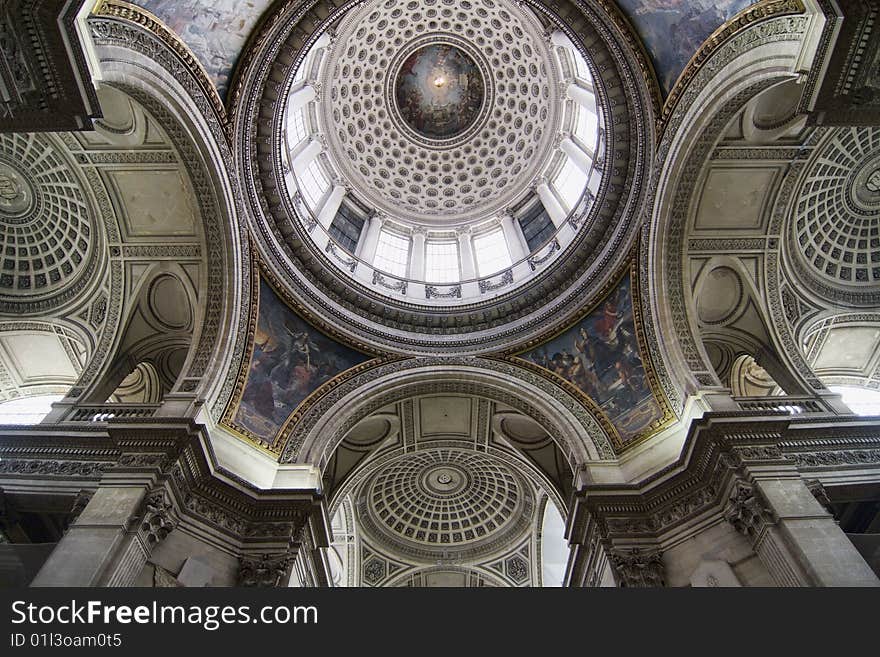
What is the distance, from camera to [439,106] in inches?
1072

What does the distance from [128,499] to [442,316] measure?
33.2ft

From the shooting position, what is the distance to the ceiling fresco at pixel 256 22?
10172 mm

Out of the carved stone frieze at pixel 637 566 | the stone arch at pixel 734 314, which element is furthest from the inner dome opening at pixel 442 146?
the carved stone frieze at pixel 637 566

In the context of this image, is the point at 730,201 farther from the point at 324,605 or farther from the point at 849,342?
the point at 324,605

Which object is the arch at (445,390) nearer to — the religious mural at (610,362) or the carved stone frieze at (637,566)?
the religious mural at (610,362)

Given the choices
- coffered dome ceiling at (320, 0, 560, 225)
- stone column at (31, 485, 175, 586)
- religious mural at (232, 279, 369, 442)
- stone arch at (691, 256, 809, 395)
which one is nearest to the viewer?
stone column at (31, 485, 175, 586)

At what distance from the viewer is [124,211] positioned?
42.8ft

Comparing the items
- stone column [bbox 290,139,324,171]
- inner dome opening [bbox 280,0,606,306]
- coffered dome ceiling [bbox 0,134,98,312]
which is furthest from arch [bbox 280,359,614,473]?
stone column [bbox 290,139,324,171]

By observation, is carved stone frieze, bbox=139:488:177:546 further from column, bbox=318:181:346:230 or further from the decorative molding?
the decorative molding

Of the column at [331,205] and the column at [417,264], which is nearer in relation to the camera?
the column at [417,264]

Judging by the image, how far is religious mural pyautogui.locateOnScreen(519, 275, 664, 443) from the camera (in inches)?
535

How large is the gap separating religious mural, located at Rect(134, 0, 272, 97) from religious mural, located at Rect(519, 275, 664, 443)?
34.2 feet

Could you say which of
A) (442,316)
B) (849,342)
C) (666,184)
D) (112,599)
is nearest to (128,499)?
(112,599)

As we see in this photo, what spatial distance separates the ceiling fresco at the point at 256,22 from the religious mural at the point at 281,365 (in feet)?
18.2
